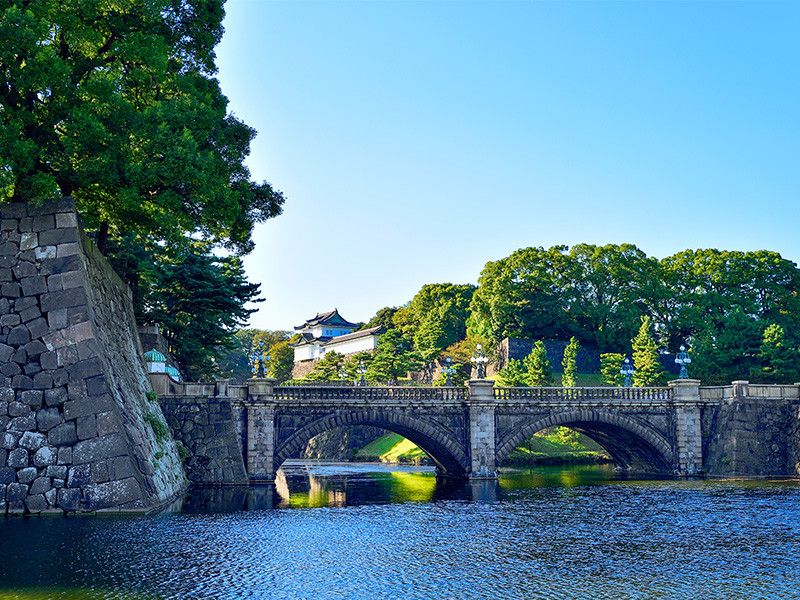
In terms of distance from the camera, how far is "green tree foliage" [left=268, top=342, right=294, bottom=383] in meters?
132

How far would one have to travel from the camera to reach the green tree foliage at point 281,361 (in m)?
132

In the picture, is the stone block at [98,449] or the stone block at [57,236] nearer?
the stone block at [98,449]

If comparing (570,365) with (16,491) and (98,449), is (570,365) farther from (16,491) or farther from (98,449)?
(16,491)

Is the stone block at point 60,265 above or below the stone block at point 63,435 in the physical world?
above

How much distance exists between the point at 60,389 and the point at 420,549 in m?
13.9

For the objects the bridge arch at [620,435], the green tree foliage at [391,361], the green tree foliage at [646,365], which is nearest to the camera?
the bridge arch at [620,435]

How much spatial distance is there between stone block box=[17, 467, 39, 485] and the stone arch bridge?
48.9ft

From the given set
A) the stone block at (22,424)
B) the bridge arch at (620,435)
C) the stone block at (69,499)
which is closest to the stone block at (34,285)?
the stone block at (22,424)

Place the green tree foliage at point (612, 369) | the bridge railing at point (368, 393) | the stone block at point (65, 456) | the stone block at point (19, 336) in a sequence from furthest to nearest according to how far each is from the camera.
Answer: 1. the green tree foliage at point (612, 369)
2. the bridge railing at point (368, 393)
3. the stone block at point (19, 336)
4. the stone block at point (65, 456)

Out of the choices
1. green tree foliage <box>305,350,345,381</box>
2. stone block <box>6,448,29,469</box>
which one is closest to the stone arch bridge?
stone block <box>6,448,29,469</box>

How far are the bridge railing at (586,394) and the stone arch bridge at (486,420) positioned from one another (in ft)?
0.26

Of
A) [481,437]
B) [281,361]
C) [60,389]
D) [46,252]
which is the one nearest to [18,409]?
[60,389]

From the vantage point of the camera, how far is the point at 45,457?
25625mm

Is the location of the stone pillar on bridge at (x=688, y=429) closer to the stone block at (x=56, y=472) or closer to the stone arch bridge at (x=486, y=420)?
the stone arch bridge at (x=486, y=420)
